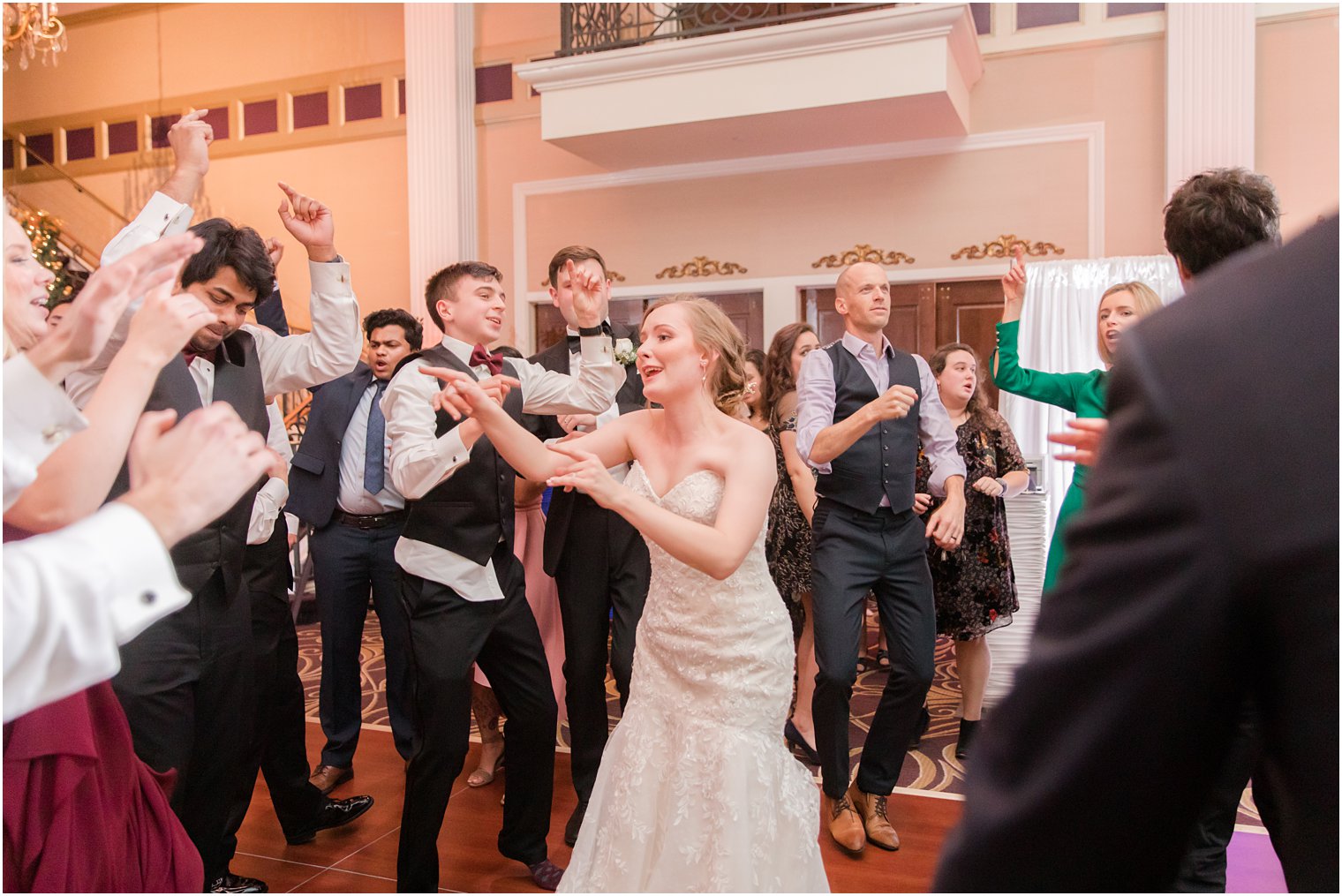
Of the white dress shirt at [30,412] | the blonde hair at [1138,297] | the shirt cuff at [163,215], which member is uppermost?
the shirt cuff at [163,215]

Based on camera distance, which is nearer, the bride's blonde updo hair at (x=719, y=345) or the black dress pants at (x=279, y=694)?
the bride's blonde updo hair at (x=719, y=345)

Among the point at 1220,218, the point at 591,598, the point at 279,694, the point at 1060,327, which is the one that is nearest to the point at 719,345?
the point at 591,598

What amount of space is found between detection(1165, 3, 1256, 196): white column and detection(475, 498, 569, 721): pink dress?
5.15 meters

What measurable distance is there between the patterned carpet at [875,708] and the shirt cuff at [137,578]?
244cm

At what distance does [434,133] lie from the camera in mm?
8438

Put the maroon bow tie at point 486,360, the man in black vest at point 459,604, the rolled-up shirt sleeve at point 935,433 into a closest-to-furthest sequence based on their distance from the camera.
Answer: the man in black vest at point 459,604, the maroon bow tie at point 486,360, the rolled-up shirt sleeve at point 935,433

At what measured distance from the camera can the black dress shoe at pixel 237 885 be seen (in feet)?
8.65

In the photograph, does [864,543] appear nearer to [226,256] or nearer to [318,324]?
[318,324]

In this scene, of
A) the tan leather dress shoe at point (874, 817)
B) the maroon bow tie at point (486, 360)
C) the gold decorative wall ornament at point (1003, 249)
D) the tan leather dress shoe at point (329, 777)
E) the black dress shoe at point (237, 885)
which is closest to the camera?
the black dress shoe at point (237, 885)

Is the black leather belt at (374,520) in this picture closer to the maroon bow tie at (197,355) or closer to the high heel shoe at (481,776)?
the high heel shoe at (481,776)

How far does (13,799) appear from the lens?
5.31 ft

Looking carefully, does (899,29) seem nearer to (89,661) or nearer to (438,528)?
(438,528)

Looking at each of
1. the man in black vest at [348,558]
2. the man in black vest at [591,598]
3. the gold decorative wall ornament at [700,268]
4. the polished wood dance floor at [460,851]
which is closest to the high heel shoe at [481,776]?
the polished wood dance floor at [460,851]

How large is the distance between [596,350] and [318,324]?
830mm
